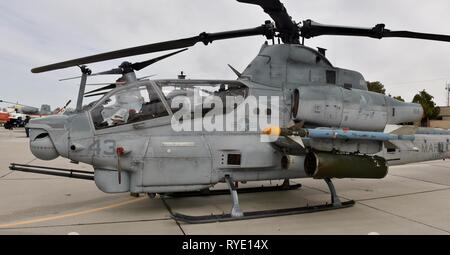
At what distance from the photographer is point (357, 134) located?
5320 millimetres

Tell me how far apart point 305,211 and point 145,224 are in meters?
2.51

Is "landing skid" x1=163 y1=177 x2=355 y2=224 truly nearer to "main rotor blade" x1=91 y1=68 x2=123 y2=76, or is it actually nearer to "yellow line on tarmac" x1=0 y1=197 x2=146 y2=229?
"yellow line on tarmac" x1=0 y1=197 x2=146 y2=229

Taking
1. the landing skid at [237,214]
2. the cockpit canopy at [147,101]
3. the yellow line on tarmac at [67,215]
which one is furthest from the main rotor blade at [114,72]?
the landing skid at [237,214]

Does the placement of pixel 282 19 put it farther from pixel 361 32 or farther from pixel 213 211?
pixel 213 211

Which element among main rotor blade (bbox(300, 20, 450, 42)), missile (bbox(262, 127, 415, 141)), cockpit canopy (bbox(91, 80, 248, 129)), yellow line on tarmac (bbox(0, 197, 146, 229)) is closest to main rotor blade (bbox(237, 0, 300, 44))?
main rotor blade (bbox(300, 20, 450, 42))

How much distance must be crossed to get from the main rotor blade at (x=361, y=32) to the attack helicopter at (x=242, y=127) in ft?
0.06

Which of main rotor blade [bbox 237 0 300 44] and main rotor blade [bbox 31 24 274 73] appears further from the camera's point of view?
main rotor blade [bbox 31 24 274 73]

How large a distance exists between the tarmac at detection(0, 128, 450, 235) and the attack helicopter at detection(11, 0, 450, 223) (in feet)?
1.05

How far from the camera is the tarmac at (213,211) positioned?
4.62 m

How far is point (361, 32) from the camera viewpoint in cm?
584

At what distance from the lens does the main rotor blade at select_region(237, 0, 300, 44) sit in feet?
16.1
